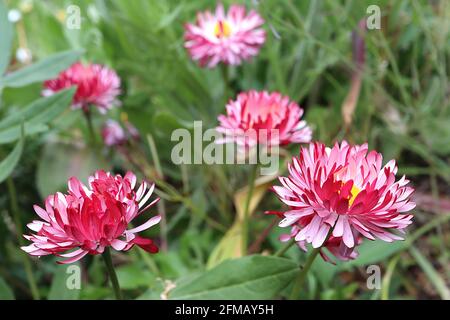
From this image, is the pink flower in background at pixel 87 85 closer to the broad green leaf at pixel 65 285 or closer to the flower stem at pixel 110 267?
the broad green leaf at pixel 65 285

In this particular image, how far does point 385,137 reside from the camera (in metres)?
1.09

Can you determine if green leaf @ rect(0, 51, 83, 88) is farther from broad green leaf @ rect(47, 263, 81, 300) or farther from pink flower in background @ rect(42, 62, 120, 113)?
broad green leaf @ rect(47, 263, 81, 300)

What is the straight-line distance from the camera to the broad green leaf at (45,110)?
78cm

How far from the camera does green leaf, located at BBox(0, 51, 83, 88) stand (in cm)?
82

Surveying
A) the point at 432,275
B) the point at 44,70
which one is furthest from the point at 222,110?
the point at 432,275

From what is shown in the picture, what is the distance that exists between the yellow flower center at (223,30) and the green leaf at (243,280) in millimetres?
364

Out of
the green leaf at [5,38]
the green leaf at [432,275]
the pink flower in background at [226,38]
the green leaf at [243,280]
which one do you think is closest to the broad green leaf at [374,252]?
the green leaf at [432,275]

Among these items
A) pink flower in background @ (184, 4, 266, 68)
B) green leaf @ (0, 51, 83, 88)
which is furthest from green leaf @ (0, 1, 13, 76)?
pink flower in background @ (184, 4, 266, 68)

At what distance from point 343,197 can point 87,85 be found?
1.57 feet

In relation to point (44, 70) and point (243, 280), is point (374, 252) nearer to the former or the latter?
point (243, 280)

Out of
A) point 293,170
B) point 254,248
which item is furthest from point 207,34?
point 293,170

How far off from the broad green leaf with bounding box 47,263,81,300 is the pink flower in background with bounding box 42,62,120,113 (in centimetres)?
23

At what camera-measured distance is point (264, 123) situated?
65 centimetres
